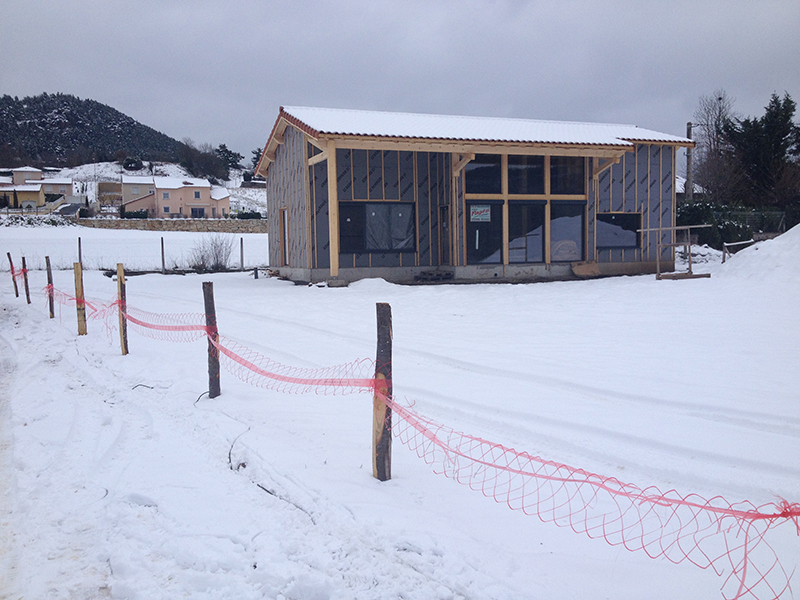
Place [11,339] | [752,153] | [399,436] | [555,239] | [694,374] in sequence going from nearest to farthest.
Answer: [399,436], [694,374], [11,339], [555,239], [752,153]

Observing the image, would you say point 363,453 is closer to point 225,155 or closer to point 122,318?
point 122,318

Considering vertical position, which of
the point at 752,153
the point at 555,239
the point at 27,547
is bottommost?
the point at 27,547

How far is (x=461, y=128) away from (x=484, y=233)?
3.39 metres

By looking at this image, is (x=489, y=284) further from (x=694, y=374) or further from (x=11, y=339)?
(x=11, y=339)

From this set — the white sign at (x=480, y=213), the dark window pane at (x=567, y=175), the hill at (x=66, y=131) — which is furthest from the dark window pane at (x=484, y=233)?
the hill at (x=66, y=131)

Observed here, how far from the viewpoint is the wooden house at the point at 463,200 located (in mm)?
16578

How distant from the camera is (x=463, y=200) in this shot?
16.7 m

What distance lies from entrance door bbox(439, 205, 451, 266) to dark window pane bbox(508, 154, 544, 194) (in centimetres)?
203

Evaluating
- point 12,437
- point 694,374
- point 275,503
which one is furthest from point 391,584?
point 694,374

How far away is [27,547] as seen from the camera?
345cm

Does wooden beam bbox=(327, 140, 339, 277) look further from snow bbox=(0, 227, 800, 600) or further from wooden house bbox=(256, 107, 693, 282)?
snow bbox=(0, 227, 800, 600)

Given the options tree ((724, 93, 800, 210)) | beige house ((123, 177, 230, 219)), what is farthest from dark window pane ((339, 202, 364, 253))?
beige house ((123, 177, 230, 219))

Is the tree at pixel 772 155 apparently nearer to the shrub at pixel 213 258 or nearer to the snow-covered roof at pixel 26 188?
the shrub at pixel 213 258

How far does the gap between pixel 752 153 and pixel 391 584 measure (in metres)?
38.9
